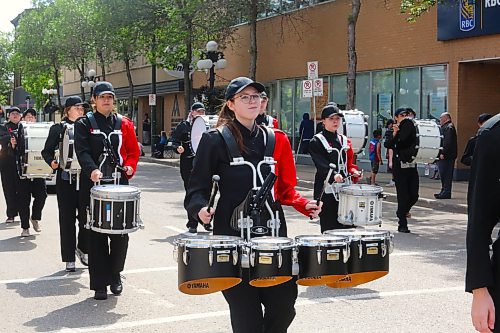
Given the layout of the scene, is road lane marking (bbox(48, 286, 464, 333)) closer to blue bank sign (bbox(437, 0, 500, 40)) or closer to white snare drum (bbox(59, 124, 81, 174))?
white snare drum (bbox(59, 124, 81, 174))

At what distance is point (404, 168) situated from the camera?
44.5 feet

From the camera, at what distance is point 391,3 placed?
2609 centimetres

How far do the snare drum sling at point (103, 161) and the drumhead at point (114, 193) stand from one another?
42 cm

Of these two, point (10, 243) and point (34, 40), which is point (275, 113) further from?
point (34, 40)

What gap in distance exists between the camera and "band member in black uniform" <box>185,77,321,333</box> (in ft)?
15.4

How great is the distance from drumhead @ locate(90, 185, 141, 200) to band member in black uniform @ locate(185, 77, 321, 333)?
9.08ft

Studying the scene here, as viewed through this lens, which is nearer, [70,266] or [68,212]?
[68,212]

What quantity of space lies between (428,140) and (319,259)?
11.1 meters

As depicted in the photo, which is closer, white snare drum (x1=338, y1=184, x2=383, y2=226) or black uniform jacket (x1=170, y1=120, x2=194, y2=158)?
white snare drum (x1=338, y1=184, x2=383, y2=226)

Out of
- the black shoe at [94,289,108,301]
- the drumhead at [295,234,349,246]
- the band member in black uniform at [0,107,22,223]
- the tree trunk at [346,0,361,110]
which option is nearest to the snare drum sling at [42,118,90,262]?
the black shoe at [94,289,108,301]

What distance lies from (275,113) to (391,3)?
394 inches

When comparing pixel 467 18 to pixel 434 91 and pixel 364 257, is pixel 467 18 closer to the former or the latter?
pixel 434 91

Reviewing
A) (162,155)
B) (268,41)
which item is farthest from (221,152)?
(162,155)

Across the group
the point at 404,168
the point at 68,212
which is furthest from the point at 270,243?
the point at 404,168
